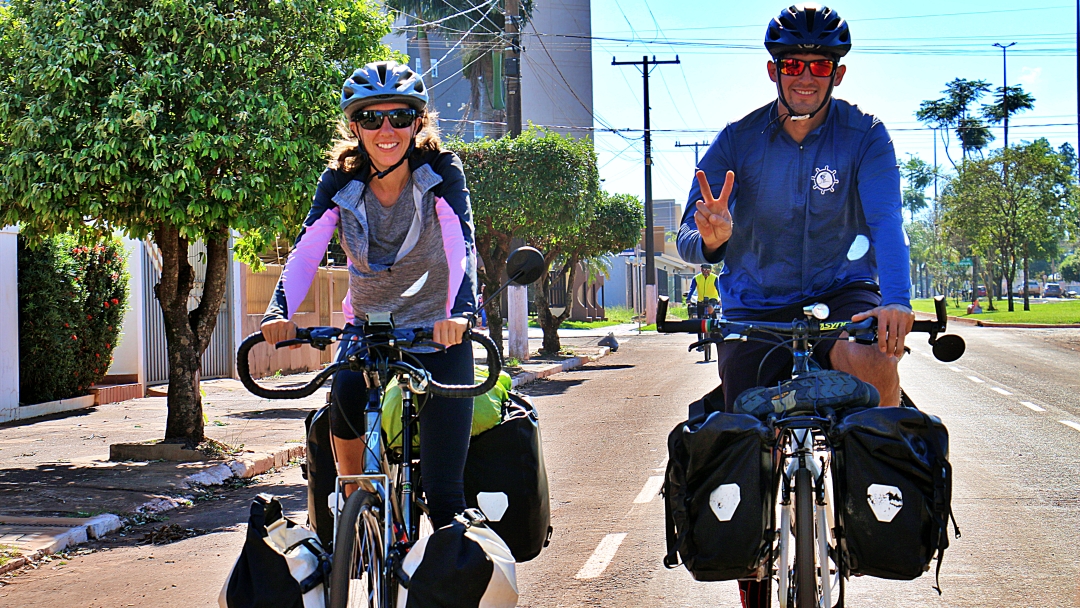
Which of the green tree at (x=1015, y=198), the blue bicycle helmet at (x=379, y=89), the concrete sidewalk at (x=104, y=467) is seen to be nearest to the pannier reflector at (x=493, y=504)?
the blue bicycle helmet at (x=379, y=89)

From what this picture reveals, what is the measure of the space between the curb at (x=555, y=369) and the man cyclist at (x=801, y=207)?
12.6m

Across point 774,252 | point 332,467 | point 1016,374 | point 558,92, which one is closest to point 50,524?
point 332,467

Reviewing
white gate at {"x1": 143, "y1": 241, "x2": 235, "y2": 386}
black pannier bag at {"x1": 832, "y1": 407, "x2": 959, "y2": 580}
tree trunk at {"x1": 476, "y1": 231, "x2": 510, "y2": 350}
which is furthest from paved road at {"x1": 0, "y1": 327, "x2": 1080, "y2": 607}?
tree trunk at {"x1": 476, "y1": 231, "x2": 510, "y2": 350}

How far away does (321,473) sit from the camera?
3.72 m

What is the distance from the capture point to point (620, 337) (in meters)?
36.8

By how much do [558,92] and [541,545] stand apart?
209 ft

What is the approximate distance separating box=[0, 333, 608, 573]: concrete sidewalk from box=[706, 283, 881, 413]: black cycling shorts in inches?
165

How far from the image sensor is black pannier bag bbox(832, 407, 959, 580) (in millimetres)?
2977

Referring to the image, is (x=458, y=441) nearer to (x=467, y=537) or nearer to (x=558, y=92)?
(x=467, y=537)

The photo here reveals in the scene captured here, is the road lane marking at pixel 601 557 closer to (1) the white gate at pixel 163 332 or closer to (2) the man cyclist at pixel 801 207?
(2) the man cyclist at pixel 801 207

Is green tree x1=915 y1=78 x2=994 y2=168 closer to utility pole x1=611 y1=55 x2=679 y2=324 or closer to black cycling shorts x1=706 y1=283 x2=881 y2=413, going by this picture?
utility pole x1=611 y1=55 x2=679 y2=324

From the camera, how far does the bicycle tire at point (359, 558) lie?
2947 millimetres

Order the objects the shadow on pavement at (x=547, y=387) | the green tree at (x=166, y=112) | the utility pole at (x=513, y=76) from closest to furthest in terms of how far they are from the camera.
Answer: the green tree at (x=166, y=112)
the shadow on pavement at (x=547, y=387)
the utility pole at (x=513, y=76)

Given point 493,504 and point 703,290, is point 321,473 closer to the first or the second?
point 493,504
